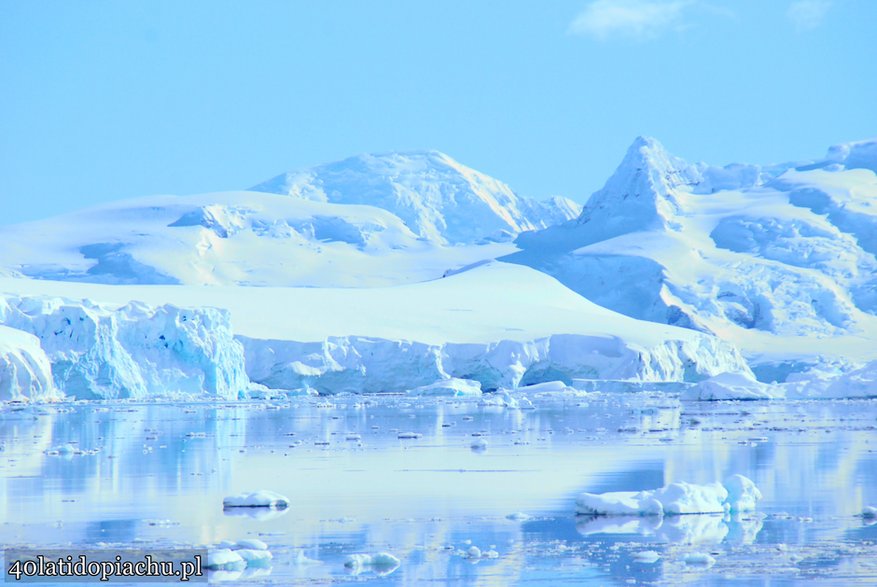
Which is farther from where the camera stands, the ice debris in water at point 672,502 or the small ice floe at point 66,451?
the small ice floe at point 66,451

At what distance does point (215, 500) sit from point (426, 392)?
3093 centimetres

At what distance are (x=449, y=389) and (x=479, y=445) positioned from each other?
78.1 ft

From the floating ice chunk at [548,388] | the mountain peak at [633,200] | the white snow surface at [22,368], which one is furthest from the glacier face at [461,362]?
the mountain peak at [633,200]

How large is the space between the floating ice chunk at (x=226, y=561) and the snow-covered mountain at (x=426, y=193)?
13380cm

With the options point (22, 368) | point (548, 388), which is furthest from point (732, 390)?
point (22, 368)

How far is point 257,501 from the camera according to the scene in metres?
11.7

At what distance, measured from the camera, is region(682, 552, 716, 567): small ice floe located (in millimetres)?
8844

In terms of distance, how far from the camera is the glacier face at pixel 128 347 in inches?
1328

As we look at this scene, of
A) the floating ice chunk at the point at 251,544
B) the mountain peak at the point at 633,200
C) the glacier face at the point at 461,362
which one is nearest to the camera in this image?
the floating ice chunk at the point at 251,544

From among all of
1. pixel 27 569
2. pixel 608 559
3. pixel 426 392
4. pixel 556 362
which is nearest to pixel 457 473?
pixel 608 559

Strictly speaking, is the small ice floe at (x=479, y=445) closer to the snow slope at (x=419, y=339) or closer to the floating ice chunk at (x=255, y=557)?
the floating ice chunk at (x=255, y=557)

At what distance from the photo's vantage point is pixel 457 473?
15.0m

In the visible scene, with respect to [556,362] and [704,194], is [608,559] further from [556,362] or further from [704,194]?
[704,194]

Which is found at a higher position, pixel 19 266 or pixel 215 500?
pixel 19 266
